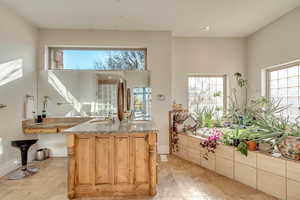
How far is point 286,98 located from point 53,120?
4.94 m

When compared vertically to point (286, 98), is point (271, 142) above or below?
below

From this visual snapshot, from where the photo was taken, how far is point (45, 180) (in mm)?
2619

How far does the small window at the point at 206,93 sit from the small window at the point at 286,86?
3.40 feet

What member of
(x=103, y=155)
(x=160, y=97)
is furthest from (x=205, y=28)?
(x=103, y=155)

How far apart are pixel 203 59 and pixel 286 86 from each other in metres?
1.84

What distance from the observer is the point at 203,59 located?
4363 millimetres

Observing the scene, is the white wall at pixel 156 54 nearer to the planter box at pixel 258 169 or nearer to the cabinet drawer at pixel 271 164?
the planter box at pixel 258 169

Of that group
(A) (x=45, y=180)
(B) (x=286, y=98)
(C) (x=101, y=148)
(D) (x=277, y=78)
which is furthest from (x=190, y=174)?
(D) (x=277, y=78)

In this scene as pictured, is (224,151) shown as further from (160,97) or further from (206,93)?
(206,93)

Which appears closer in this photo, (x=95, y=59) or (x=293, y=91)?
(x=293, y=91)

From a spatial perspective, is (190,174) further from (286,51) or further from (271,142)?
(286,51)

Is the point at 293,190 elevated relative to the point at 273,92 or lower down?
lower down

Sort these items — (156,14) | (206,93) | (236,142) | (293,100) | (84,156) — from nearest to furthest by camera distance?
1. (84,156)
2. (236,142)
3. (156,14)
4. (293,100)
5. (206,93)

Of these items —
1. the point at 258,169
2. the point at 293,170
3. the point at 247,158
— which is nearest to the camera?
the point at 293,170
